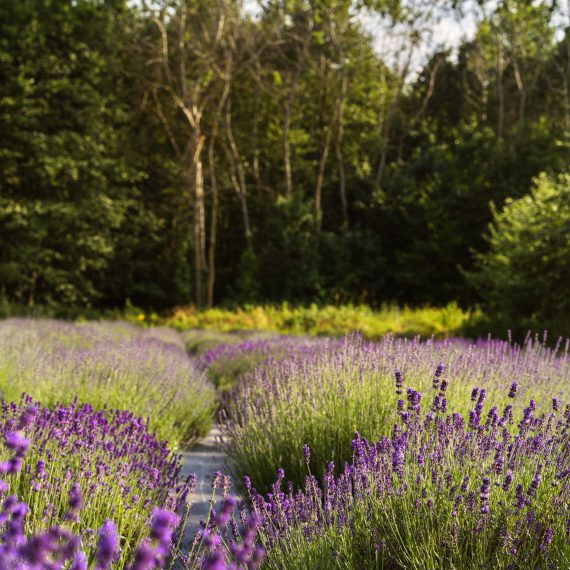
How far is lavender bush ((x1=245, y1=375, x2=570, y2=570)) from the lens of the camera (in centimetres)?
225

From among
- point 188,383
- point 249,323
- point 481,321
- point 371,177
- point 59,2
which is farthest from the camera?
point 371,177

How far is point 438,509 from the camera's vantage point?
7.91ft

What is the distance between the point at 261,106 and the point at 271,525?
2418 cm

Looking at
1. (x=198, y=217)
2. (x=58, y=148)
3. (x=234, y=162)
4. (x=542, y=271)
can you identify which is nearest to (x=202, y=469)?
(x=542, y=271)

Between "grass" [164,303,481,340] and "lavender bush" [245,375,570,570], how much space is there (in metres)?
9.11

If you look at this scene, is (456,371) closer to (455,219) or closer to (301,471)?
(301,471)

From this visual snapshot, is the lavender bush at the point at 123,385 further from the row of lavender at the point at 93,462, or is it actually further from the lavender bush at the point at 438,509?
the lavender bush at the point at 438,509

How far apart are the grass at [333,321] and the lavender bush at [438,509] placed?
Answer: 9.11m

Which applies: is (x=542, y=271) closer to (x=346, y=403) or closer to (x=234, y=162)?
(x=346, y=403)

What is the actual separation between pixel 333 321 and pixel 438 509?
12.9 meters

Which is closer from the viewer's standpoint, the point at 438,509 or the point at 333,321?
the point at 438,509

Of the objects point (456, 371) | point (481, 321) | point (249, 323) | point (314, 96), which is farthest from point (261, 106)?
point (456, 371)

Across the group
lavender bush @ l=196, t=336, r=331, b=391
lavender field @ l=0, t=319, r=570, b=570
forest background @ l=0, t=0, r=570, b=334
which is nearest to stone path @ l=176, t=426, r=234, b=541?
lavender field @ l=0, t=319, r=570, b=570

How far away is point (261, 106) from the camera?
25.4 m
